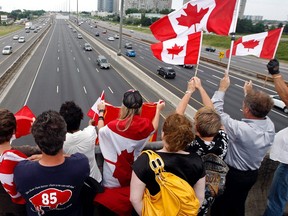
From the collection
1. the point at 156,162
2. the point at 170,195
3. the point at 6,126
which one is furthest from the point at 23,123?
the point at 170,195

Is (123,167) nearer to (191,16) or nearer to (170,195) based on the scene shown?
(170,195)

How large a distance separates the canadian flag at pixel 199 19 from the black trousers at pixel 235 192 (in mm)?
3215

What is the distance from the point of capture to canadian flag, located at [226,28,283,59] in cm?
630

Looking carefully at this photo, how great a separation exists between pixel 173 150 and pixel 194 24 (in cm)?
393

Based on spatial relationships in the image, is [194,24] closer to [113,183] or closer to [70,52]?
[113,183]

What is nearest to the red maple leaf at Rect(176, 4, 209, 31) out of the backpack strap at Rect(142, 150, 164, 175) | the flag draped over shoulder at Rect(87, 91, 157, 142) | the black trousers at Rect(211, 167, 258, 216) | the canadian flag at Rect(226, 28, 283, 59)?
the canadian flag at Rect(226, 28, 283, 59)

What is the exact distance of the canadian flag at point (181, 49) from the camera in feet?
17.5

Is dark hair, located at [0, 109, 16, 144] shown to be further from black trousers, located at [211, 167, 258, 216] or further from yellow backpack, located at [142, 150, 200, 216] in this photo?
black trousers, located at [211, 167, 258, 216]

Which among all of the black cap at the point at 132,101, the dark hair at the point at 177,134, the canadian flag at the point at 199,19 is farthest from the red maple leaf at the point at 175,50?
the dark hair at the point at 177,134

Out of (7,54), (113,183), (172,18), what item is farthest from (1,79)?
(113,183)

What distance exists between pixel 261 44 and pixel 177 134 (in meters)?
5.23

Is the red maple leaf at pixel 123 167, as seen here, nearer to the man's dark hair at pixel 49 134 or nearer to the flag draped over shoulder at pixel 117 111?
the man's dark hair at pixel 49 134

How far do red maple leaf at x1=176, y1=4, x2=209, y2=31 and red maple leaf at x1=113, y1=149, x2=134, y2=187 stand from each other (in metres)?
3.58

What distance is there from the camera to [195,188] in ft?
7.79
